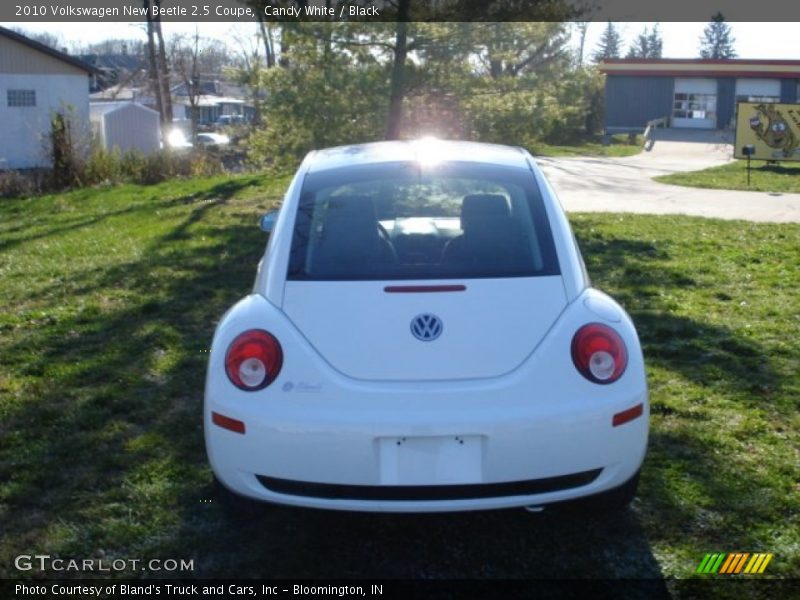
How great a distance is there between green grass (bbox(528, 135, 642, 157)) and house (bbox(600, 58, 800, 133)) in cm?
854

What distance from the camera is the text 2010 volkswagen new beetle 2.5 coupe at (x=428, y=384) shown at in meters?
3.57

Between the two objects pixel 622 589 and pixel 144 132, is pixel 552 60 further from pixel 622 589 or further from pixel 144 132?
pixel 144 132

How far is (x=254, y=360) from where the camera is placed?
3.78 metres


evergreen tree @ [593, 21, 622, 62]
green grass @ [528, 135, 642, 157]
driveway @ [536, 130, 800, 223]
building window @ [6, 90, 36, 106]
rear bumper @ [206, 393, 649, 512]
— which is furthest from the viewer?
evergreen tree @ [593, 21, 622, 62]

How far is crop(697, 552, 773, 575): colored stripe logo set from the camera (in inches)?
146

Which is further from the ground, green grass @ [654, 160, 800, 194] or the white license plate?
the white license plate

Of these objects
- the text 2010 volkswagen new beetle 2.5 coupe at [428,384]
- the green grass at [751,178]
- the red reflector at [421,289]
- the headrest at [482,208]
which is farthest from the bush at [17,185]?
the red reflector at [421,289]

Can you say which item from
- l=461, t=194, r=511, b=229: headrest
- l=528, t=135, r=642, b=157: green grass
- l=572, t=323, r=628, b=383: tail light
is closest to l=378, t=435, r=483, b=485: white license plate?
l=572, t=323, r=628, b=383: tail light

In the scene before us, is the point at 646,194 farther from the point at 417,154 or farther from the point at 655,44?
the point at 655,44

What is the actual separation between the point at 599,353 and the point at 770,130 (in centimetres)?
2566

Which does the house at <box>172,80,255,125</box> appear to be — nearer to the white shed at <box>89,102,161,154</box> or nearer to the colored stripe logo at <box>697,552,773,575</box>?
the white shed at <box>89,102,161,154</box>

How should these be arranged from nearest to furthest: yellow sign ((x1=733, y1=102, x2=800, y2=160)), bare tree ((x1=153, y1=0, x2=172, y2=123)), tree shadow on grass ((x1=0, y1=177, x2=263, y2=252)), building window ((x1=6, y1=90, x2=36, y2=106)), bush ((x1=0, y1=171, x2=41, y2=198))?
tree shadow on grass ((x1=0, y1=177, x2=263, y2=252)) < bush ((x1=0, y1=171, x2=41, y2=198)) < yellow sign ((x1=733, y1=102, x2=800, y2=160)) < building window ((x1=6, y1=90, x2=36, y2=106)) < bare tree ((x1=153, y1=0, x2=172, y2=123))

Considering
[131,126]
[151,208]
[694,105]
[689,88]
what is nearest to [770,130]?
[151,208]

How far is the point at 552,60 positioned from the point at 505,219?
41.2 feet
